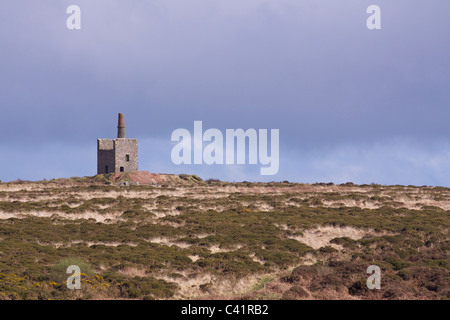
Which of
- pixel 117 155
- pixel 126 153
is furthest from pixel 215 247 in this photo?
pixel 126 153

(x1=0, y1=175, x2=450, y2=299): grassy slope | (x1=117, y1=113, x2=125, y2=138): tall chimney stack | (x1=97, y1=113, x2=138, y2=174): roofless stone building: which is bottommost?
(x1=0, y1=175, x2=450, y2=299): grassy slope

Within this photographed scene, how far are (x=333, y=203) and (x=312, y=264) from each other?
81.3 feet

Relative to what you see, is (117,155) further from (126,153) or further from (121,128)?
(121,128)

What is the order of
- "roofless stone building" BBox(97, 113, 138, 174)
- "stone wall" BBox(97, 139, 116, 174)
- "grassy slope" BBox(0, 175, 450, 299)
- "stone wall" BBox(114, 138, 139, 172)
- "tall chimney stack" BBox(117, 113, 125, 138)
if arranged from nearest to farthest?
"grassy slope" BBox(0, 175, 450, 299) < "stone wall" BBox(114, 138, 139, 172) < "roofless stone building" BBox(97, 113, 138, 174) < "stone wall" BBox(97, 139, 116, 174) < "tall chimney stack" BBox(117, 113, 125, 138)

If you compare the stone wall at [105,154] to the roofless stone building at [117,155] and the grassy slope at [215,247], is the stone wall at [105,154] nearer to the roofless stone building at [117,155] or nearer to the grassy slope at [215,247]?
the roofless stone building at [117,155]

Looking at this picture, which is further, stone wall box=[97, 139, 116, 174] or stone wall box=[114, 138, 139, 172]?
stone wall box=[97, 139, 116, 174]

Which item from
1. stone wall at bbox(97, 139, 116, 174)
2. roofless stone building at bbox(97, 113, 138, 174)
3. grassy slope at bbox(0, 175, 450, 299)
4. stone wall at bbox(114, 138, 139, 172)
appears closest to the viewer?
grassy slope at bbox(0, 175, 450, 299)

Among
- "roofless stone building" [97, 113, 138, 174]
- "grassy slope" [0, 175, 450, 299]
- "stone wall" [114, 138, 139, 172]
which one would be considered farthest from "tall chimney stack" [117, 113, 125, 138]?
"grassy slope" [0, 175, 450, 299]

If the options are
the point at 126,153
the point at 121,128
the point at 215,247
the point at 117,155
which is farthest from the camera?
the point at 121,128

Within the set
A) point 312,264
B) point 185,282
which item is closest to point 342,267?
point 312,264

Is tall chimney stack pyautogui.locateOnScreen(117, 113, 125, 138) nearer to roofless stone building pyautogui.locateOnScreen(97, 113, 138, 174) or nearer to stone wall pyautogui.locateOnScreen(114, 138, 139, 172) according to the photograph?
roofless stone building pyautogui.locateOnScreen(97, 113, 138, 174)

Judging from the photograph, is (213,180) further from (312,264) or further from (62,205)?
(312,264)

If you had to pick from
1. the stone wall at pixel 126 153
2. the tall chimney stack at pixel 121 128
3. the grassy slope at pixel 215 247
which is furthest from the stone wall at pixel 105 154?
the grassy slope at pixel 215 247
